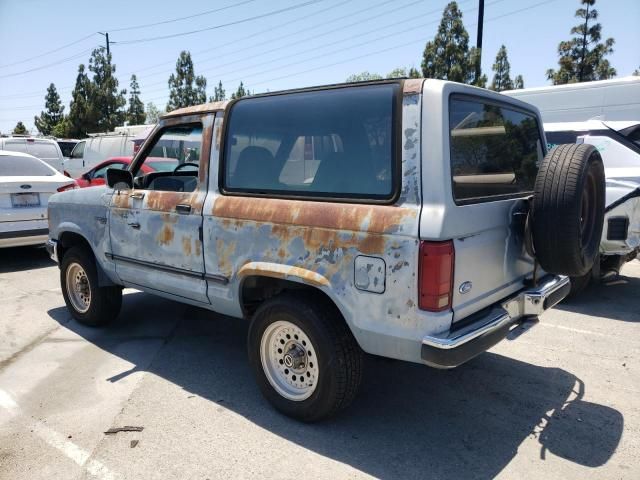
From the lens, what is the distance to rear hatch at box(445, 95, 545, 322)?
269cm

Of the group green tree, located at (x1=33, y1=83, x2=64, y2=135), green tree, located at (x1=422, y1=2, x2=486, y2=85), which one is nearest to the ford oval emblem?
green tree, located at (x1=422, y1=2, x2=486, y2=85)

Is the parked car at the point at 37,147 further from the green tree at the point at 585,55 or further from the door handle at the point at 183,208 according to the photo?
the green tree at the point at 585,55

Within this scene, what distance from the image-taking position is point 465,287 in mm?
2715

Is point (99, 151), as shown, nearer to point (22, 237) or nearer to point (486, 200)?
point (22, 237)

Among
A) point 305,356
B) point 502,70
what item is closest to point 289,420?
point 305,356

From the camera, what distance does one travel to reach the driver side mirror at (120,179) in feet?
13.8

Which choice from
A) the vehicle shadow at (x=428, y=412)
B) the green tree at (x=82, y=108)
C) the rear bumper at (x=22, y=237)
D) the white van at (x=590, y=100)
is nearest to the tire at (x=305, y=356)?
the vehicle shadow at (x=428, y=412)

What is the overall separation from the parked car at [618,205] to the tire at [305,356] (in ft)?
11.4

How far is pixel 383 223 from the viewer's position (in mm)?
2643

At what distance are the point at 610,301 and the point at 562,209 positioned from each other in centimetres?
382

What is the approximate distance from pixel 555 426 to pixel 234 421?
2051mm

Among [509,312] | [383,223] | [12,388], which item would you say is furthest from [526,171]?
[12,388]

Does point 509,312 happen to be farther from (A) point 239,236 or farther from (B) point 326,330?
(A) point 239,236

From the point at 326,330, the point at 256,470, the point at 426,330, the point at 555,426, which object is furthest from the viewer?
the point at 555,426
